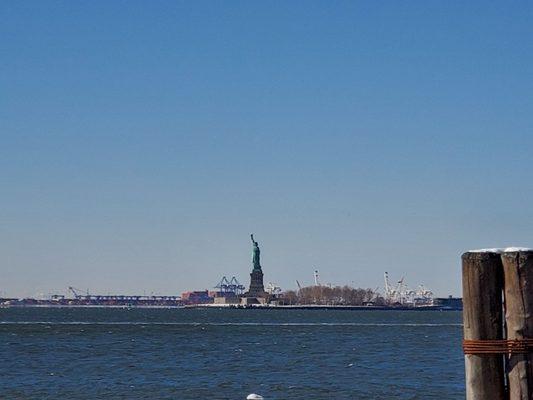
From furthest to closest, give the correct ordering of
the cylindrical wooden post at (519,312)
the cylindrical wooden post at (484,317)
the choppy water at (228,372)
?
the choppy water at (228,372) → the cylindrical wooden post at (484,317) → the cylindrical wooden post at (519,312)

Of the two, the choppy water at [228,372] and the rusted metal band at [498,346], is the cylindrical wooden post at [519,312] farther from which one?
the choppy water at [228,372]

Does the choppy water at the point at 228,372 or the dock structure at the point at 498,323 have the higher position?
the dock structure at the point at 498,323

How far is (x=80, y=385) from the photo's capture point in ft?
153

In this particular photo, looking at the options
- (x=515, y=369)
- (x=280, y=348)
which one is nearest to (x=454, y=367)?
(x=280, y=348)

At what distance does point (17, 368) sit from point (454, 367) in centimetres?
2290

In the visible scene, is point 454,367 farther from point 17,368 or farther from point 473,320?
point 473,320

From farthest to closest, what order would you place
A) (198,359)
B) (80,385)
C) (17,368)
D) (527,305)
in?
1. (198,359)
2. (17,368)
3. (80,385)
4. (527,305)

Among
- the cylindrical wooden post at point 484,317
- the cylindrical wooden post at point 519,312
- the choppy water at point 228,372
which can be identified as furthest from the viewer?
the choppy water at point 228,372

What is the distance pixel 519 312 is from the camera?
28.9 feet

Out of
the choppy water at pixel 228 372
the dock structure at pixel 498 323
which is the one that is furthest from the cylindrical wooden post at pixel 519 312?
the choppy water at pixel 228 372

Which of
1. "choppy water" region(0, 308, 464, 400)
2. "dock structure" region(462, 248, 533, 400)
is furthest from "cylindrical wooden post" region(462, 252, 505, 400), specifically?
"choppy water" region(0, 308, 464, 400)

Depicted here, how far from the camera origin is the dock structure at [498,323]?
345 inches

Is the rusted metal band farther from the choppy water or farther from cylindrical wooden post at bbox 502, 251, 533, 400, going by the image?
the choppy water

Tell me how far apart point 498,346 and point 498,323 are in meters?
0.19
